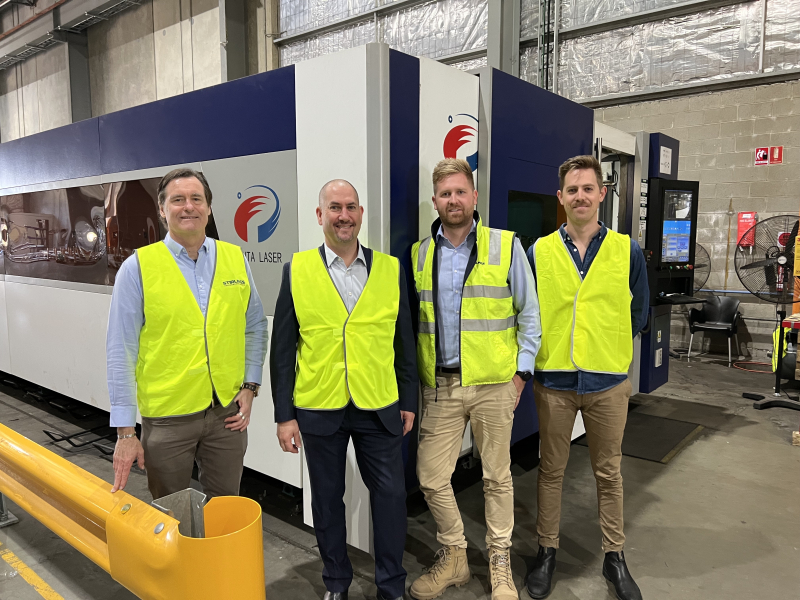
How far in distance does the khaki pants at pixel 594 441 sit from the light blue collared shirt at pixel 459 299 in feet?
0.74

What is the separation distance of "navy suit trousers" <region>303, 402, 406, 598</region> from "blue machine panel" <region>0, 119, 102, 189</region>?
2.96 m

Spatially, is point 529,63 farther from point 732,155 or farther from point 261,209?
point 261,209

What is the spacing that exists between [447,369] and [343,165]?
99 cm

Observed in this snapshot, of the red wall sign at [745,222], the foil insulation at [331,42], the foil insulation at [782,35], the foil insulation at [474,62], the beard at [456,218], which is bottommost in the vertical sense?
the beard at [456,218]

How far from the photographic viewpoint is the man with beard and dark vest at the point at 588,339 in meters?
2.23

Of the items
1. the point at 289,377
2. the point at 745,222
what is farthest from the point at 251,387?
the point at 745,222

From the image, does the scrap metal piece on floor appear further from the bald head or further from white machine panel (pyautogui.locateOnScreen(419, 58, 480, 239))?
the bald head

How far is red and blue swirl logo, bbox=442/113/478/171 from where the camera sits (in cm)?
270

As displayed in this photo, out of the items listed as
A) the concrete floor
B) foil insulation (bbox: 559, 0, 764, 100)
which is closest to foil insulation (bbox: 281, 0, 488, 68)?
foil insulation (bbox: 559, 0, 764, 100)

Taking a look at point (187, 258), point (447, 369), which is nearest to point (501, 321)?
point (447, 369)

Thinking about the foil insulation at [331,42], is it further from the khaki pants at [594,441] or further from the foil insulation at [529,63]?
the khaki pants at [594,441]

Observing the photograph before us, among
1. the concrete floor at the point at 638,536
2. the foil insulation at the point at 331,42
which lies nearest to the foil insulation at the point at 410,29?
the foil insulation at the point at 331,42

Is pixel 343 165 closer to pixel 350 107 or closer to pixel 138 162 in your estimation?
pixel 350 107

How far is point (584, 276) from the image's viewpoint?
2248 millimetres
